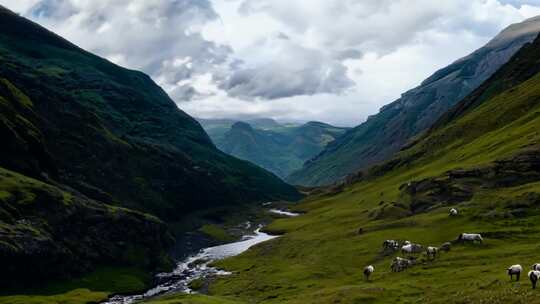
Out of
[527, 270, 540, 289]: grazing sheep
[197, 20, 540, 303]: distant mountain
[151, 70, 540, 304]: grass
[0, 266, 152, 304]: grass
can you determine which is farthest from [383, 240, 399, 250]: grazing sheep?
[0, 266, 152, 304]: grass

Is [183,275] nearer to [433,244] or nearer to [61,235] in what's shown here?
[61,235]

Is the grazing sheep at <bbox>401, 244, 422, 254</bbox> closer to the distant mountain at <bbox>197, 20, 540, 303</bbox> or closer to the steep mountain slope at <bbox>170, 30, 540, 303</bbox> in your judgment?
the distant mountain at <bbox>197, 20, 540, 303</bbox>

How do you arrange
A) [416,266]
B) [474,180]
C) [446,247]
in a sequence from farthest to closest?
1. [474,180]
2. [446,247]
3. [416,266]


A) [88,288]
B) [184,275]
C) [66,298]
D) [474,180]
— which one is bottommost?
[66,298]

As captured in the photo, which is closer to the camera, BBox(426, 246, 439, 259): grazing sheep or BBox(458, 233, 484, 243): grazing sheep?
BBox(426, 246, 439, 259): grazing sheep

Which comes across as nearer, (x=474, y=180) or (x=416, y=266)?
(x=416, y=266)

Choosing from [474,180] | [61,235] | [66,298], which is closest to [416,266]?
[474,180]

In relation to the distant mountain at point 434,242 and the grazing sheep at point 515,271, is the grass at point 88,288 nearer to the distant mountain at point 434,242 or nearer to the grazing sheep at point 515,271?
the distant mountain at point 434,242

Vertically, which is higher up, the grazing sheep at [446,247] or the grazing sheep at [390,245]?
the grazing sheep at [390,245]

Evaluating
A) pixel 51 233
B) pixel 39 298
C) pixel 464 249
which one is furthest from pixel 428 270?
pixel 51 233

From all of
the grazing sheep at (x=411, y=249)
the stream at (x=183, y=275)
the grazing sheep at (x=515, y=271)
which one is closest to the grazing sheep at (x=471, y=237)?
the grazing sheep at (x=411, y=249)

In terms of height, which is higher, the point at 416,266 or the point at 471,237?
the point at 471,237

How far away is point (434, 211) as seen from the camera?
407ft

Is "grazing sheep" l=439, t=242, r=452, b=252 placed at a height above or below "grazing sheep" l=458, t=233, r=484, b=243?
below
